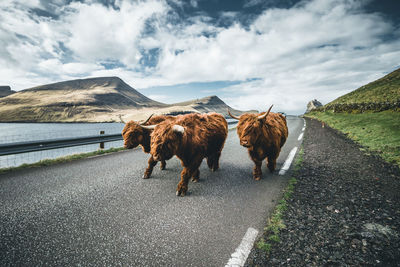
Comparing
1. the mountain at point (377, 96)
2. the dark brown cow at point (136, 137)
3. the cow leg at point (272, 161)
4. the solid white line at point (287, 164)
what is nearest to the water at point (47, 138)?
the dark brown cow at point (136, 137)

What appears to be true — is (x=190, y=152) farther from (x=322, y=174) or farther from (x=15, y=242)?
(x=322, y=174)

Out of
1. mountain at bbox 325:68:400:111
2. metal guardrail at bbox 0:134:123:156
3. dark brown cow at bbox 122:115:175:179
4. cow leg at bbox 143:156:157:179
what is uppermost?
mountain at bbox 325:68:400:111

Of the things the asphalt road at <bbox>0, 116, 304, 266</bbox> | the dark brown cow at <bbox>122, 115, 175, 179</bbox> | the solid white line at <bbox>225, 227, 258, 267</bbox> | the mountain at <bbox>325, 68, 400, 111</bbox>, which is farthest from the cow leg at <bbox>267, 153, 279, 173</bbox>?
the mountain at <bbox>325, 68, 400, 111</bbox>

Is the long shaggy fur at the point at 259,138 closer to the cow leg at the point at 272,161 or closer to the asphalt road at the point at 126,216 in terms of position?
the cow leg at the point at 272,161

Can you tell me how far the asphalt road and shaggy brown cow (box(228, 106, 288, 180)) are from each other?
0.53 meters

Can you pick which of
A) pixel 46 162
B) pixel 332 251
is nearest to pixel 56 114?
pixel 46 162

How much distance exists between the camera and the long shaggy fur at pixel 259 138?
4086 mm

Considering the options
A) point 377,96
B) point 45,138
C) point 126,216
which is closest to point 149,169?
point 126,216

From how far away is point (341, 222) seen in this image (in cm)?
255

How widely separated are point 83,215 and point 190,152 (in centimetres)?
211

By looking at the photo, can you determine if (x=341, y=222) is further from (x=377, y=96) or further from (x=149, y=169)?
(x=377, y=96)

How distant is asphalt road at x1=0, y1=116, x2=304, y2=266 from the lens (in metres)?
2.02

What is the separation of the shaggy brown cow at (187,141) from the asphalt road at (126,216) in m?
0.60

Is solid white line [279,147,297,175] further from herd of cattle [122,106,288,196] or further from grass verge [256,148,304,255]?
grass verge [256,148,304,255]
